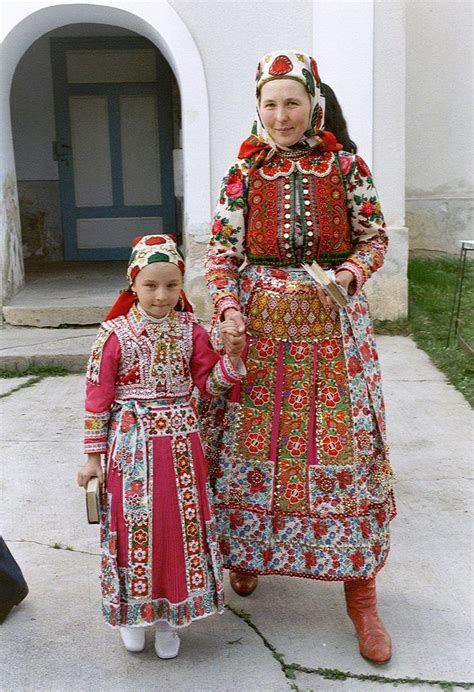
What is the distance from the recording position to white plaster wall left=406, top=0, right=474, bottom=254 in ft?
28.3

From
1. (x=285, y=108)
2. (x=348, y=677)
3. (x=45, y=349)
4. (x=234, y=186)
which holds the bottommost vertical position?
(x=348, y=677)

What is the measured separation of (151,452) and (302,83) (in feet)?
3.74

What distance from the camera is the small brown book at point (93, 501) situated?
2.21 m

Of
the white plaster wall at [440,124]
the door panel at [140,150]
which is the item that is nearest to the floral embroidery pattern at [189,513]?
the white plaster wall at [440,124]

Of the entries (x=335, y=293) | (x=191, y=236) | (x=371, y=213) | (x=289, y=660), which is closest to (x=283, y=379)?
(x=335, y=293)

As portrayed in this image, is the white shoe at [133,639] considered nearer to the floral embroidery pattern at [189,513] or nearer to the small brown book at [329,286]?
the floral embroidery pattern at [189,513]

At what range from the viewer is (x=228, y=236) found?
2506 millimetres

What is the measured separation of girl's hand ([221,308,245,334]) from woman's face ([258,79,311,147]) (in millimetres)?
521

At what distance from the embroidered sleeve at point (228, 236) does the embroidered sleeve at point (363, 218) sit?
32cm

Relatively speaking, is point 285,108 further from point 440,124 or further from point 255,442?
point 440,124

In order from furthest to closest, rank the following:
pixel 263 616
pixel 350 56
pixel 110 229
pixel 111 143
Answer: pixel 110 229, pixel 111 143, pixel 350 56, pixel 263 616

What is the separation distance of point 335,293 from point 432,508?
1540mm

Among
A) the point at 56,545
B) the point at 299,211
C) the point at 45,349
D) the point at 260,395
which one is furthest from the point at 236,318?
the point at 45,349

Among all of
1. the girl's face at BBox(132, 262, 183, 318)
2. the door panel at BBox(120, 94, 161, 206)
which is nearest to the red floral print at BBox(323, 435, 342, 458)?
the girl's face at BBox(132, 262, 183, 318)
